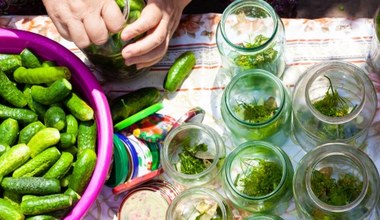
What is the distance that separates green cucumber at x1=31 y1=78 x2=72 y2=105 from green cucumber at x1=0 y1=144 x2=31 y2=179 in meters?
0.11

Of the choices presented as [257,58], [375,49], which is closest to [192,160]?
[257,58]

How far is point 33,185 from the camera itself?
48.9 inches

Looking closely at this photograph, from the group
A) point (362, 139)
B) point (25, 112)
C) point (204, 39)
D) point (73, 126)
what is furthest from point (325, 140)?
point (25, 112)

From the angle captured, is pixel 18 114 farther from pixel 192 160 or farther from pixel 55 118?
pixel 192 160

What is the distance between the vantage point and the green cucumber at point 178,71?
143 cm

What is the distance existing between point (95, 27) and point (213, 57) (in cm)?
35

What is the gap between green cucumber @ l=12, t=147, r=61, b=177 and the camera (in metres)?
1.27

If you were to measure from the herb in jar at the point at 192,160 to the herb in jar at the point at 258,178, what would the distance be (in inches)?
3.3

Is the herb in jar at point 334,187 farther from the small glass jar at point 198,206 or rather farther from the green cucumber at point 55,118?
the green cucumber at point 55,118

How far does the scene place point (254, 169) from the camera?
130 centimetres

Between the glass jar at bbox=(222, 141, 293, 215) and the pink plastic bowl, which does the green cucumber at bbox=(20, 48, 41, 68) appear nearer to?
the pink plastic bowl

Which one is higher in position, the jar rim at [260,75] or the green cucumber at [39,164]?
the jar rim at [260,75]

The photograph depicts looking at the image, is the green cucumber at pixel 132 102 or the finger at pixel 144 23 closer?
the finger at pixel 144 23

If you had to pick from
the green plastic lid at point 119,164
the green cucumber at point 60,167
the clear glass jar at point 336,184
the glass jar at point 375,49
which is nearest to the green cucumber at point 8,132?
the green cucumber at point 60,167
